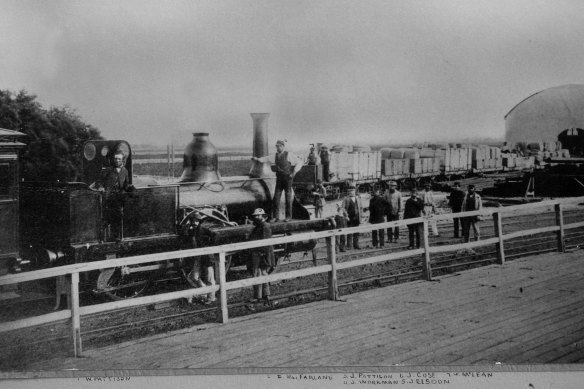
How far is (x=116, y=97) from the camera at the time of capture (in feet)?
20.6

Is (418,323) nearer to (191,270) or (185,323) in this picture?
(185,323)

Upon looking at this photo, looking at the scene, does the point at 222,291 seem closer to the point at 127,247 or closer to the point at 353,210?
the point at 127,247

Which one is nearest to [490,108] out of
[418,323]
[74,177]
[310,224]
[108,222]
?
[418,323]

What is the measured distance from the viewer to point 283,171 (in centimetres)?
816

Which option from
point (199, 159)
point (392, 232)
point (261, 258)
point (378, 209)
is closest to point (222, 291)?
point (261, 258)

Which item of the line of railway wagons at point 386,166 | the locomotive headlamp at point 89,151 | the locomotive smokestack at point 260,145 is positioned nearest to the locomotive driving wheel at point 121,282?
the locomotive headlamp at point 89,151

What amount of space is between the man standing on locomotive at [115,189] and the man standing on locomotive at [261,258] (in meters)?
1.53

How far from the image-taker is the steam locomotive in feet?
21.2

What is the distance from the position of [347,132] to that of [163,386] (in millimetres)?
3658

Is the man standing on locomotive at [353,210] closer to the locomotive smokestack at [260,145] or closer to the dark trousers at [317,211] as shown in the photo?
the dark trousers at [317,211]

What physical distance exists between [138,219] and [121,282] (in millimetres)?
845

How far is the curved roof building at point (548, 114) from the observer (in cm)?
575

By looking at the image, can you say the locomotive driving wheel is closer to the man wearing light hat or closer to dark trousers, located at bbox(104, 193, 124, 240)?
dark trousers, located at bbox(104, 193, 124, 240)

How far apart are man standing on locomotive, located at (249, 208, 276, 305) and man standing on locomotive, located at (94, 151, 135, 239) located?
153 centimetres
